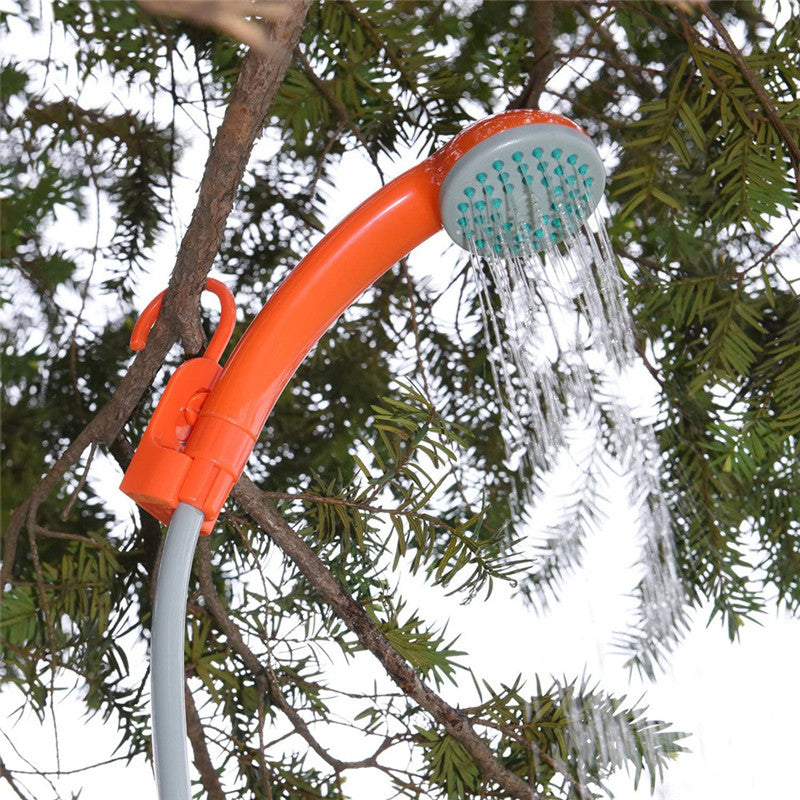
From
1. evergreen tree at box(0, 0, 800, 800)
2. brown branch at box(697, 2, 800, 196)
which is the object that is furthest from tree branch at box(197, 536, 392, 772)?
brown branch at box(697, 2, 800, 196)

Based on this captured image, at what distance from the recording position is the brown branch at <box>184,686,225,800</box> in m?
0.36

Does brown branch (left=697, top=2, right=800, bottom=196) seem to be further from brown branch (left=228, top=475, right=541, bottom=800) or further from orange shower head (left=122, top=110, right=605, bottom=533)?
brown branch (left=228, top=475, right=541, bottom=800)

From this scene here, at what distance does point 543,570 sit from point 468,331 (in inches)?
4.2

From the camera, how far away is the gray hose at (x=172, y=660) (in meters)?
0.26

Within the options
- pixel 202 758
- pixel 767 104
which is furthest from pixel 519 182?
pixel 202 758

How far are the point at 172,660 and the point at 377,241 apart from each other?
0.13 m

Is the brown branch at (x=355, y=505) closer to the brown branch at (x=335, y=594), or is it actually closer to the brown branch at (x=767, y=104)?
the brown branch at (x=335, y=594)

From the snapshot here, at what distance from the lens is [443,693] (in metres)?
0.42

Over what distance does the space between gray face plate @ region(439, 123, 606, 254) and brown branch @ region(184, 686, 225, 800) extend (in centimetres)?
19

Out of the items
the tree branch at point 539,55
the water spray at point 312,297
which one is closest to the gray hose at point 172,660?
the water spray at point 312,297

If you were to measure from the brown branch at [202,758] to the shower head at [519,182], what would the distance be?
7.6 inches

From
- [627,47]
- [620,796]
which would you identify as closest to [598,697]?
[620,796]

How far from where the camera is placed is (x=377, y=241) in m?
0.30

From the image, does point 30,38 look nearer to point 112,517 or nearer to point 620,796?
point 112,517
